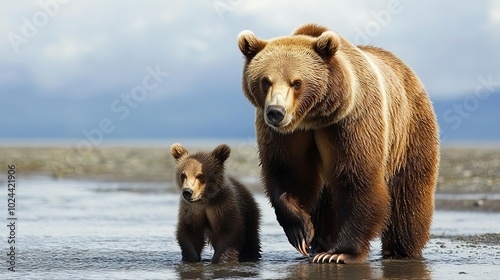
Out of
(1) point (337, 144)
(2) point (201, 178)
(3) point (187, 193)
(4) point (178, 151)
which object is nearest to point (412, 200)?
(1) point (337, 144)

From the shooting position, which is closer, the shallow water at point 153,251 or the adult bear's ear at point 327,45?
the shallow water at point 153,251

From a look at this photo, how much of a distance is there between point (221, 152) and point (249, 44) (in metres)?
1.33

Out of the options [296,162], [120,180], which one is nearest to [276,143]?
[296,162]

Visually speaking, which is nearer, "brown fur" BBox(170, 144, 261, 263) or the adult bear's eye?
the adult bear's eye

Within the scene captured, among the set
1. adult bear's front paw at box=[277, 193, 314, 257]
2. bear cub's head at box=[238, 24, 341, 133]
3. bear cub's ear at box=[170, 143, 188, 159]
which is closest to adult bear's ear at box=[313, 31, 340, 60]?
bear cub's head at box=[238, 24, 341, 133]

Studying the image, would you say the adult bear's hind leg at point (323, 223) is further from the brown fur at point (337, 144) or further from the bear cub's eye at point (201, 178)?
the bear cub's eye at point (201, 178)

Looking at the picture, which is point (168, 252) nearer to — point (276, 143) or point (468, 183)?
point (276, 143)

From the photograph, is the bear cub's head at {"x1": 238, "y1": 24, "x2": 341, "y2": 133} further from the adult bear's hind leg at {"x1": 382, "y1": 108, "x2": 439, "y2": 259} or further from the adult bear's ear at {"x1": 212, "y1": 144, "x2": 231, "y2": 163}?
the adult bear's hind leg at {"x1": 382, "y1": 108, "x2": 439, "y2": 259}

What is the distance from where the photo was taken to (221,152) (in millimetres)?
7676

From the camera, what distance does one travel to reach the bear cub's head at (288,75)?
6.23m

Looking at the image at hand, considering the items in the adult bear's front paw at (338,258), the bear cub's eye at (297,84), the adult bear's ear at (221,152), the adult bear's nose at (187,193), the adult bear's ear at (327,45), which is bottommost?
the adult bear's front paw at (338,258)

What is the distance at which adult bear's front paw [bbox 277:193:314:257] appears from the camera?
685 centimetres

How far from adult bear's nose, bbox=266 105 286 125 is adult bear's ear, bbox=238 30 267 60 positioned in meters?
0.63

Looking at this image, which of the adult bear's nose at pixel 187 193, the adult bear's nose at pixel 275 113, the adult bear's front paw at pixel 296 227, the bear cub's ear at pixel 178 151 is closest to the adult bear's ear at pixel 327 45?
the adult bear's nose at pixel 275 113
